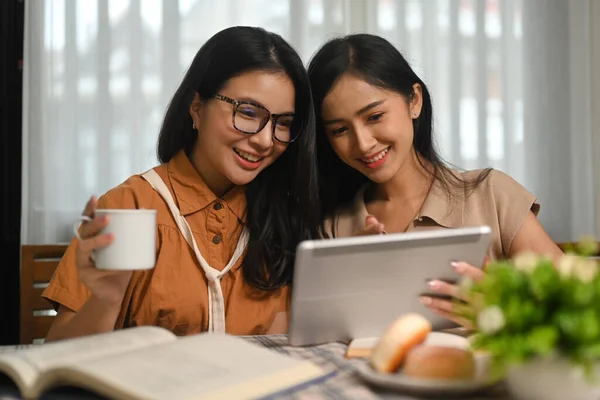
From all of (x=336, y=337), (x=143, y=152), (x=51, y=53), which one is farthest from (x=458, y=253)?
(x=51, y=53)

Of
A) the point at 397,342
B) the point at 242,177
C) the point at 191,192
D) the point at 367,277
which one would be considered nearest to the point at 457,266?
the point at 367,277

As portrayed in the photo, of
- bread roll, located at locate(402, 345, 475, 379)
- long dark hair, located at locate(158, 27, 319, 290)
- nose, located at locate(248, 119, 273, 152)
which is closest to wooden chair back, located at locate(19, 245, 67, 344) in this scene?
long dark hair, located at locate(158, 27, 319, 290)

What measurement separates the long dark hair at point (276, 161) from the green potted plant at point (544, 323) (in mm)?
842

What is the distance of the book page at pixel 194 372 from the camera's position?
0.69 meters

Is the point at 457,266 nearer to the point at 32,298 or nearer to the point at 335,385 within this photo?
the point at 335,385

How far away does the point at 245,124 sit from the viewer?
1446mm

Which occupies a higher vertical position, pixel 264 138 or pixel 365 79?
pixel 365 79

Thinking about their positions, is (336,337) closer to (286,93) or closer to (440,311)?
(440,311)

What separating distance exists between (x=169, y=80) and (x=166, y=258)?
1268 mm

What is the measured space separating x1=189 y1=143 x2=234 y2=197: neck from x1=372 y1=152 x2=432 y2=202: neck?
410 millimetres

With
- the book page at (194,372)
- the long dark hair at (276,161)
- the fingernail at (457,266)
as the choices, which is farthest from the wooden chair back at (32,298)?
the fingernail at (457,266)

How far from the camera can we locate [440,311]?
108 cm

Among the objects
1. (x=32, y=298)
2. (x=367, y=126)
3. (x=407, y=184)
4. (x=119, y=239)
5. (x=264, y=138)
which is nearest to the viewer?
(x=119, y=239)

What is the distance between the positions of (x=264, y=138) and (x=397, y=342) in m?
0.73
